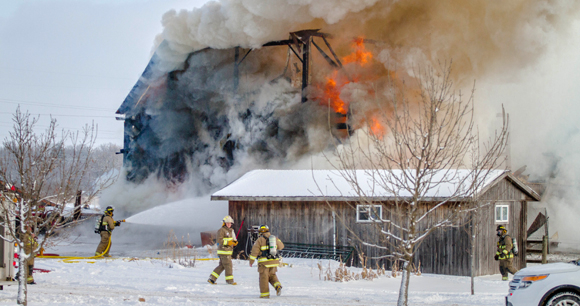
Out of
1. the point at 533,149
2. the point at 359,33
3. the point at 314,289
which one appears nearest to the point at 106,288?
the point at 314,289

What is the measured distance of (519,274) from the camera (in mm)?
7699

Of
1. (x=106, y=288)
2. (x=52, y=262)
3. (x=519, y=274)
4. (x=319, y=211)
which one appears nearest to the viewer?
(x=519, y=274)

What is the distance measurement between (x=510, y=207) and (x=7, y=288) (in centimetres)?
1409

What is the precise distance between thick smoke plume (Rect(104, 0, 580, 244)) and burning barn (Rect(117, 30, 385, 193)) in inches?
2.4

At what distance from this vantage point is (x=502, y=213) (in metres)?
16.6

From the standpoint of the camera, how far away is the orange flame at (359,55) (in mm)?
24750

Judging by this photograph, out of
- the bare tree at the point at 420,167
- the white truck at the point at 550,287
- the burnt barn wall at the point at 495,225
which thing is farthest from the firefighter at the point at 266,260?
the burnt barn wall at the point at 495,225

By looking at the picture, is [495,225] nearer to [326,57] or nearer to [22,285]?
[326,57]

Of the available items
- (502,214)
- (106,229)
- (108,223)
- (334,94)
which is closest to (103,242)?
(106,229)

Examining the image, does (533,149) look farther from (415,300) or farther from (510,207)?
(415,300)

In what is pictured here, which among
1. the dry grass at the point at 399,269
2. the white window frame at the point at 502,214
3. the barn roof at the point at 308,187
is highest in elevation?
the barn roof at the point at 308,187

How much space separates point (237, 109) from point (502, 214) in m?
15.8

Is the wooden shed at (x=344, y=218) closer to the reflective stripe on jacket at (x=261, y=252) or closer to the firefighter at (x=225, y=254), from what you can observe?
the firefighter at (x=225, y=254)

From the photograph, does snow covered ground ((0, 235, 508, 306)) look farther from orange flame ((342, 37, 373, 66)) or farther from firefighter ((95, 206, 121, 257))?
orange flame ((342, 37, 373, 66))
